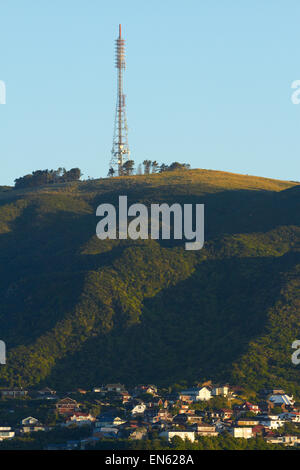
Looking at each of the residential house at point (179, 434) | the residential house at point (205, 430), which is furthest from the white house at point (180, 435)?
the residential house at point (205, 430)

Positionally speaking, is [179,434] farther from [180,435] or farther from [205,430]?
[205,430]

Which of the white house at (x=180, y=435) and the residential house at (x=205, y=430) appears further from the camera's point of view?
the residential house at (x=205, y=430)

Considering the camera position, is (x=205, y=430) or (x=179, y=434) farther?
(x=205, y=430)

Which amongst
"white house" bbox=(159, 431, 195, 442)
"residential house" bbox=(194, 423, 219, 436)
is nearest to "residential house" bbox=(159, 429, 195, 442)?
"white house" bbox=(159, 431, 195, 442)

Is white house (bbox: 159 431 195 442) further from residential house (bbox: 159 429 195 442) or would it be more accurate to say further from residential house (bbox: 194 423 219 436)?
residential house (bbox: 194 423 219 436)

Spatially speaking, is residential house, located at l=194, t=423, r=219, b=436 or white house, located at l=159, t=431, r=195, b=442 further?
residential house, located at l=194, t=423, r=219, b=436

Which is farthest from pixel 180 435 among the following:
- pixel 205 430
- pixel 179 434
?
pixel 205 430

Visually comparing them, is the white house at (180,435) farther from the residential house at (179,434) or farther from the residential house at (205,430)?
the residential house at (205,430)

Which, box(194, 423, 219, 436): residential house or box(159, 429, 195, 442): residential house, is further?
box(194, 423, 219, 436): residential house

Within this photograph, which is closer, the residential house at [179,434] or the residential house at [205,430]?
the residential house at [179,434]
